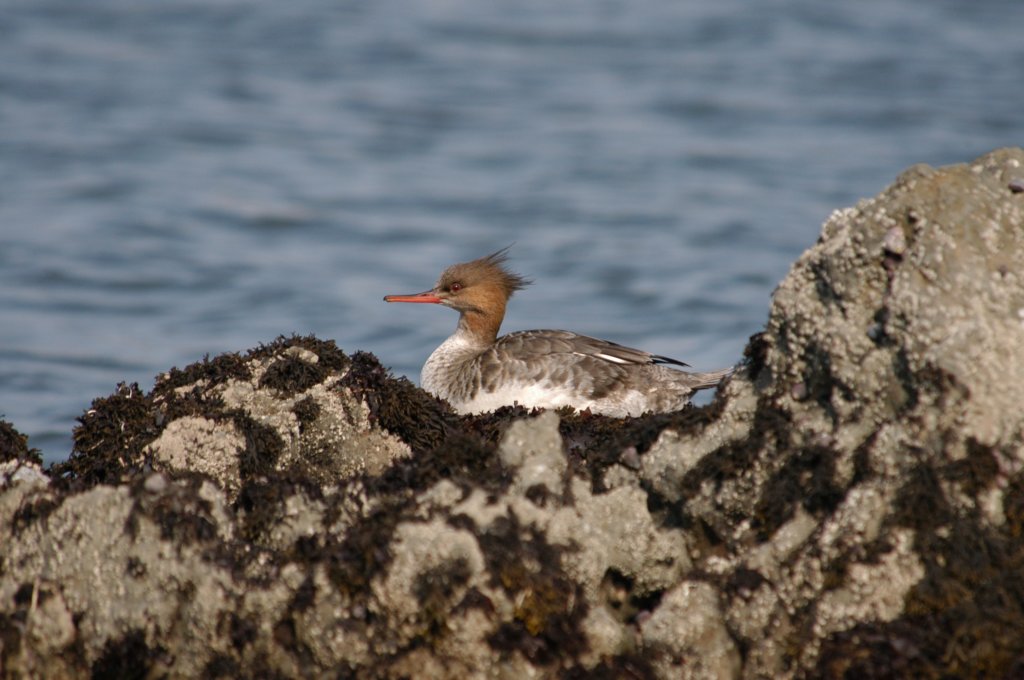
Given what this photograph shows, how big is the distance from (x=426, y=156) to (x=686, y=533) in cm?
1085

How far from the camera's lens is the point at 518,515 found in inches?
139

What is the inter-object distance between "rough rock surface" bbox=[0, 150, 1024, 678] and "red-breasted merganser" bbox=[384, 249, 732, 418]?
8.20 ft

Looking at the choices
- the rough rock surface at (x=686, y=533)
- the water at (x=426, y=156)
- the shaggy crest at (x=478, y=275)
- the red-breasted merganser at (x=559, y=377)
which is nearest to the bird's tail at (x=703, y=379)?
the red-breasted merganser at (x=559, y=377)

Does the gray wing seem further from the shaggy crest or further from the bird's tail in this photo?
the shaggy crest

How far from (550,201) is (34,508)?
32.0 feet

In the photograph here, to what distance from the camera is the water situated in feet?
33.2

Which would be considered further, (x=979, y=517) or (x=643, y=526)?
(x=643, y=526)

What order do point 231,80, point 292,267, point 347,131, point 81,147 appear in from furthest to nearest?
point 231,80 < point 347,131 < point 81,147 < point 292,267

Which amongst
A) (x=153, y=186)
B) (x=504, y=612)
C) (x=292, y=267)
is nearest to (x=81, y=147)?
(x=153, y=186)

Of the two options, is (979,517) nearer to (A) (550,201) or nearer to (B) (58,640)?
(B) (58,640)

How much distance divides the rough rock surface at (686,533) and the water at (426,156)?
13.0ft

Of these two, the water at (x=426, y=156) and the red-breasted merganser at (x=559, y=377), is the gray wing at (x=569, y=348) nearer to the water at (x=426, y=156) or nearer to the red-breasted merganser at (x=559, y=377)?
the red-breasted merganser at (x=559, y=377)

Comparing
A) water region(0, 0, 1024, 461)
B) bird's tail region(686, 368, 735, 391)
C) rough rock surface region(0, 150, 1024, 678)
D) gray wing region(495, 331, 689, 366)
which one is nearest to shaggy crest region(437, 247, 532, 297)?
gray wing region(495, 331, 689, 366)

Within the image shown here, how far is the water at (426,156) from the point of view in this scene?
33.2 ft
